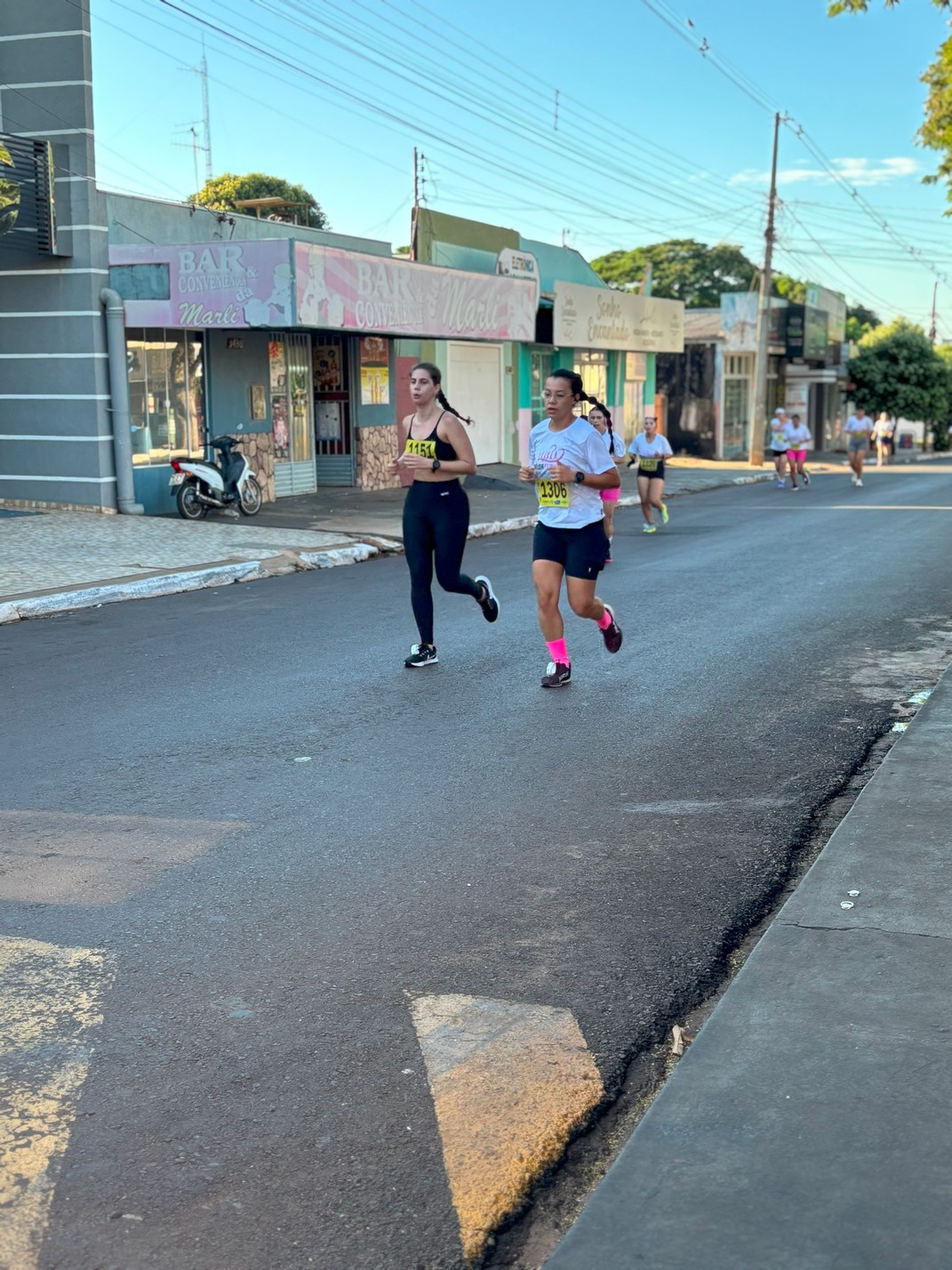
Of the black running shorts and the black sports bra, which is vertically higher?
the black sports bra

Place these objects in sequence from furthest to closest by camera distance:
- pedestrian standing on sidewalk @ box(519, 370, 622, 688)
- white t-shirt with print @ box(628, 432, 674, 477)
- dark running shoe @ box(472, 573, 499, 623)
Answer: white t-shirt with print @ box(628, 432, 674, 477) < dark running shoe @ box(472, 573, 499, 623) < pedestrian standing on sidewalk @ box(519, 370, 622, 688)

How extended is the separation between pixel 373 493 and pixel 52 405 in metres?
6.73

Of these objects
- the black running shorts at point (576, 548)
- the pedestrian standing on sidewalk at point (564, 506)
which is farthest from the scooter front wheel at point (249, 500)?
the black running shorts at point (576, 548)

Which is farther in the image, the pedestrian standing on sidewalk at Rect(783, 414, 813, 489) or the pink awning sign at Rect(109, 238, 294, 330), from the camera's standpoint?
the pedestrian standing on sidewalk at Rect(783, 414, 813, 489)

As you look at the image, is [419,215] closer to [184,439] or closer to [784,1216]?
[184,439]

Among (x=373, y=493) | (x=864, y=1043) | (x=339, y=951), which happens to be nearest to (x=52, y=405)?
(x=373, y=493)

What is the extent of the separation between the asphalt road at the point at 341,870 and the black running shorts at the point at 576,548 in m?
0.71

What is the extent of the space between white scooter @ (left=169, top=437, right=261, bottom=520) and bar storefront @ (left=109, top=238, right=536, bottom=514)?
0.83 m

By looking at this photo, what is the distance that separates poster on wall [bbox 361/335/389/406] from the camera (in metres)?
24.7

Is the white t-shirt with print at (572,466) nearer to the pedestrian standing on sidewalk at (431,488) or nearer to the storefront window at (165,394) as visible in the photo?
the pedestrian standing on sidewalk at (431,488)

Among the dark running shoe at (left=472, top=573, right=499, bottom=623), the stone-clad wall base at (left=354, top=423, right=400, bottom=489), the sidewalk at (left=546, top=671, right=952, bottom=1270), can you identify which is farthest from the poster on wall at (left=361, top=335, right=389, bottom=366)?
the sidewalk at (left=546, top=671, right=952, bottom=1270)

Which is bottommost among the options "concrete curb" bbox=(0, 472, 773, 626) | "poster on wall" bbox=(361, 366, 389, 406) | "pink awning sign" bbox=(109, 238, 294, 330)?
"concrete curb" bbox=(0, 472, 773, 626)

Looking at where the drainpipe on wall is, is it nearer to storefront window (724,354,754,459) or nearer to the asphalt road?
the asphalt road

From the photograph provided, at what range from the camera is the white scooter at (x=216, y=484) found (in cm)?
1877
